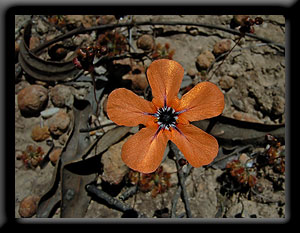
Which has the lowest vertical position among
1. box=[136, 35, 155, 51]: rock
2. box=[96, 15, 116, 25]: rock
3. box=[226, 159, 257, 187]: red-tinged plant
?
box=[226, 159, 257, 187]: red-tinged plant

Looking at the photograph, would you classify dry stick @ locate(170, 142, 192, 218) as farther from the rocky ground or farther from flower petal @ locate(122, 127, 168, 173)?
flower petal @ locate(122, 127, 168, 173)

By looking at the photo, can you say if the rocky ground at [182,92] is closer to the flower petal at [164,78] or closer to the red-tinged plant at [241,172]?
the red-tinged plant at [241,172]

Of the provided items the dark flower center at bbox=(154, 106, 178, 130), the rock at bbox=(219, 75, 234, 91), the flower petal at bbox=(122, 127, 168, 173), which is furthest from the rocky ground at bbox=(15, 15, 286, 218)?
the flower petal at bbox=(122, 127, 168, 173)

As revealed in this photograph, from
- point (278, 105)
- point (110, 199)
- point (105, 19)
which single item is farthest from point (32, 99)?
point (278, 105)

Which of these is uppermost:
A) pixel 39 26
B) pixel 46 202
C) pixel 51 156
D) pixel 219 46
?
pixel 39 26

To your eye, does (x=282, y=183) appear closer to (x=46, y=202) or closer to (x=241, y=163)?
(x=241, y=163)

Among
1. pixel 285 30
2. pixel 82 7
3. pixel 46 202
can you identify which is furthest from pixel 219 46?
pixel 46 202

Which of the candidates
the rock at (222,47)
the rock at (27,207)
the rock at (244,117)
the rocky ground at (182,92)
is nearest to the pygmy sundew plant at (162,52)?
the rocky ground at (182,92)
